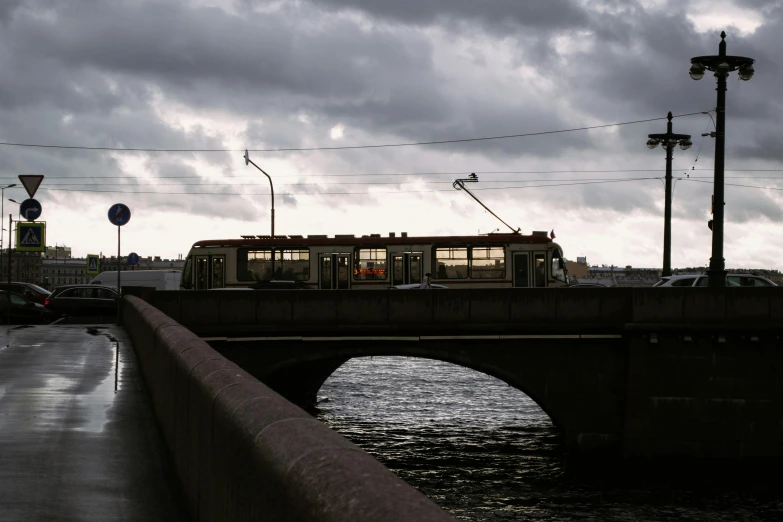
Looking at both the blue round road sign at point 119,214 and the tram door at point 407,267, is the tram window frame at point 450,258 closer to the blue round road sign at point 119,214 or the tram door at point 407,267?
the tram door at point 407,267

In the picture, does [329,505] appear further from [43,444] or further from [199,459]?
[43,444]

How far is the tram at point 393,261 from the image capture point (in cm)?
3275

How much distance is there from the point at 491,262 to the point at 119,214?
1383 centimetres

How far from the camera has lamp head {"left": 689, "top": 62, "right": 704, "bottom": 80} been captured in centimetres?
2139

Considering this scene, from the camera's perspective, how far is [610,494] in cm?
2220

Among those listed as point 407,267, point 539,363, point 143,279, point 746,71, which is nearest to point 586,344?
point 539,363

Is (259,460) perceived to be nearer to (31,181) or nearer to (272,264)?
(31,181)

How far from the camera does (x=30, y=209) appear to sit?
24.0 metres

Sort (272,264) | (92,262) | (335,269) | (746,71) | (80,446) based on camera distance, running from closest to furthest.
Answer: (80,446)
(746,71)
(335,269)
(272,264)
(92,262)

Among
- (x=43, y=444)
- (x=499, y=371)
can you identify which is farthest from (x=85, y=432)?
(x=499, y=371)

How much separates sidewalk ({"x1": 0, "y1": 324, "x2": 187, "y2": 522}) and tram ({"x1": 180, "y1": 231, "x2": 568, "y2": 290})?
1946 cm

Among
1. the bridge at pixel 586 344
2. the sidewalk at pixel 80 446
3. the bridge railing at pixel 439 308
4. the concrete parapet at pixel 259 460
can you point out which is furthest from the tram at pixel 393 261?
the concrete parapet at pixel 259 460

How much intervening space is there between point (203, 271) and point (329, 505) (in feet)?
108

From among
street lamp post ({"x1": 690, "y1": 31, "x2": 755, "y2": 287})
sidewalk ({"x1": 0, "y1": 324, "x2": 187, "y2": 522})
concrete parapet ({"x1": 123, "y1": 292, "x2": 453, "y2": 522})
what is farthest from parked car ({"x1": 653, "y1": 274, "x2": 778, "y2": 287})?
concrete parapet ({"x1": 123, "y1": 292, "x2": 453, "y2": 522})
